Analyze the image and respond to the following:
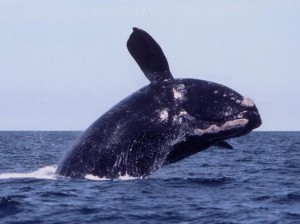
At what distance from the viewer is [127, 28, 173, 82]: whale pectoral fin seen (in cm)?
1014

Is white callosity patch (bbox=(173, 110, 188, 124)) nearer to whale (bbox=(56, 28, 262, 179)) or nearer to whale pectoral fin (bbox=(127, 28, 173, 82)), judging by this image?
whale (bbox=(56, 28, 262, 179))

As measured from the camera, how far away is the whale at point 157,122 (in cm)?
1030

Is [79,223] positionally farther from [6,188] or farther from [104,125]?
[6,188]

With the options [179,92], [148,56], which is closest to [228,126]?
[179,92]

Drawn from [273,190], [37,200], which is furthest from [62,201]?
[273,190]

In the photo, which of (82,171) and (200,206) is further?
(82,171)

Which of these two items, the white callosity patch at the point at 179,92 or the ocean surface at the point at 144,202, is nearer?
the ocean surface at the point at 144,202

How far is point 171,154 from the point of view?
35.0ft

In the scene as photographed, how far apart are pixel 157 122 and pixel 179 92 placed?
0.62m

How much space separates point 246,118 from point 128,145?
200 cm

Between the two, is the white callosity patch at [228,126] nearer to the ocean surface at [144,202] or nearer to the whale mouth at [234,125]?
the whale mouth at [234,125]

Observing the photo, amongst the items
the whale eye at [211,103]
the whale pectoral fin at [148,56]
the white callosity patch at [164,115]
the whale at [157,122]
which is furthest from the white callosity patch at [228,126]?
the whale pectoral fin at [148,56]

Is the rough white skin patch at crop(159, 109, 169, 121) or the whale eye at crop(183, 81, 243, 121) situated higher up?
the whale eye at crop(183, 81, 243, 121)

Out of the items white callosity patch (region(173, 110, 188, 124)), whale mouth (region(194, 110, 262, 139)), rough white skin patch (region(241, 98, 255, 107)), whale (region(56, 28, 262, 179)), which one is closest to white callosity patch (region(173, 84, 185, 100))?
whale (region(56, 28, 262, 179))
